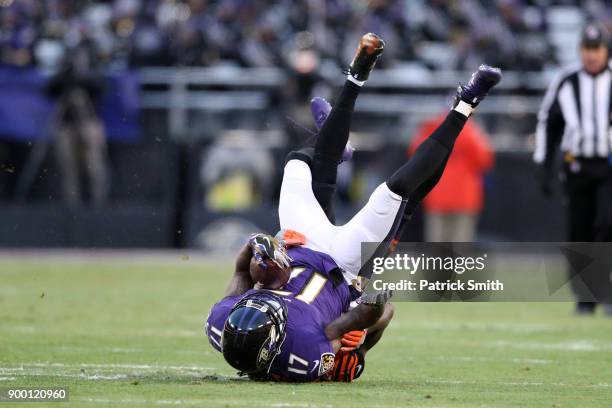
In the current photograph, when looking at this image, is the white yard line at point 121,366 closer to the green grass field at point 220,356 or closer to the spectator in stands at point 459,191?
the green grass field at point 220,356

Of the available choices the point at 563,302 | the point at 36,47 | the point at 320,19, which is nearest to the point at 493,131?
the point at 320,19

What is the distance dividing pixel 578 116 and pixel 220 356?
166 inches

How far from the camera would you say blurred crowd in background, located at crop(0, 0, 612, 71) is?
56.7 ft

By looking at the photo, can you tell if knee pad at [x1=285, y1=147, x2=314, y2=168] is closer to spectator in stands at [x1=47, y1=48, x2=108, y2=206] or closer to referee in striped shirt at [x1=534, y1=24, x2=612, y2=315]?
referee in striped shirt at [x1=534, y1=24, x2=612, y2=315]

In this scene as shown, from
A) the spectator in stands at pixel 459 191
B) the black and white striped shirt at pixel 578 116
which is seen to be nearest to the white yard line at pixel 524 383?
the black and white striped shirt at pixel 578 116

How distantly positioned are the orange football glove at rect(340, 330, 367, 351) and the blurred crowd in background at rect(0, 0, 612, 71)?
10.7 meters

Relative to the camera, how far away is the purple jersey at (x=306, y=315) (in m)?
6.30

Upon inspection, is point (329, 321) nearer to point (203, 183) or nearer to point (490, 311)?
point (490, 311)

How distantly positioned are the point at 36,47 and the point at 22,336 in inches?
371

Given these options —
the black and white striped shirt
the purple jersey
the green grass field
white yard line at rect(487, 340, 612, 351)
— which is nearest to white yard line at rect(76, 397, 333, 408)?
the green grass field

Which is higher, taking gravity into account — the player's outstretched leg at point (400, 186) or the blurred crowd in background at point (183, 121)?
the blurred crowd in background at point (183, 121)

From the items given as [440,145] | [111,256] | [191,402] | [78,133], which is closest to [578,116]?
[440,145]

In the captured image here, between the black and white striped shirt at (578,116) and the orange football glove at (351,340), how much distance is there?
463 centimetres

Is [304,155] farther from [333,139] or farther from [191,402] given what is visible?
[191,402]
